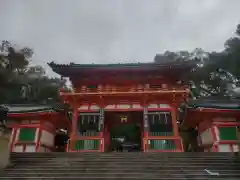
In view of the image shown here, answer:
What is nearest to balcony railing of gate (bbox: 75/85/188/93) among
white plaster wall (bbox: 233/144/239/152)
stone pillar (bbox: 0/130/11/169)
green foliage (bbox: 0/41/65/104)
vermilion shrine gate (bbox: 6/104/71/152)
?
vermilion shrine gate (bbox: 6/104/71/152)

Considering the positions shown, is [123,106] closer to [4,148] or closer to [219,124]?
[219,124]

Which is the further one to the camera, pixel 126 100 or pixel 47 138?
pixel 47 138

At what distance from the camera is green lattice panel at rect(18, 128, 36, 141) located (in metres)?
17.1

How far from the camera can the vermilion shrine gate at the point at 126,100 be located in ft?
51.1

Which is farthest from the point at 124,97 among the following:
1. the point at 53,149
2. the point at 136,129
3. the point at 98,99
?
the point at 136,129

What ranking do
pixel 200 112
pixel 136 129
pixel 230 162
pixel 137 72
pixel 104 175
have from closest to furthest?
pixel 104 175, pixel 230 162, pixel 200 112, pixel 137 72, pixel 136 129

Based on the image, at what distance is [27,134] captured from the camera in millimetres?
17297

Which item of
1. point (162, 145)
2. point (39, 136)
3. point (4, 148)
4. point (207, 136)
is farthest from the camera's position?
point (207, 136)

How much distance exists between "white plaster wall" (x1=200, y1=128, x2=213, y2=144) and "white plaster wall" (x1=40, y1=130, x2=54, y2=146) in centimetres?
1314

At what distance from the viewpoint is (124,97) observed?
17.3m

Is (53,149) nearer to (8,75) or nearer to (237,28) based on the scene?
(8,75)

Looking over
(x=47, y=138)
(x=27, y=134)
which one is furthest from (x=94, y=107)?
(x=27, y=134)

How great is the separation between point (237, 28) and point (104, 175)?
1473 inches

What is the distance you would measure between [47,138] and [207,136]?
13199mm
